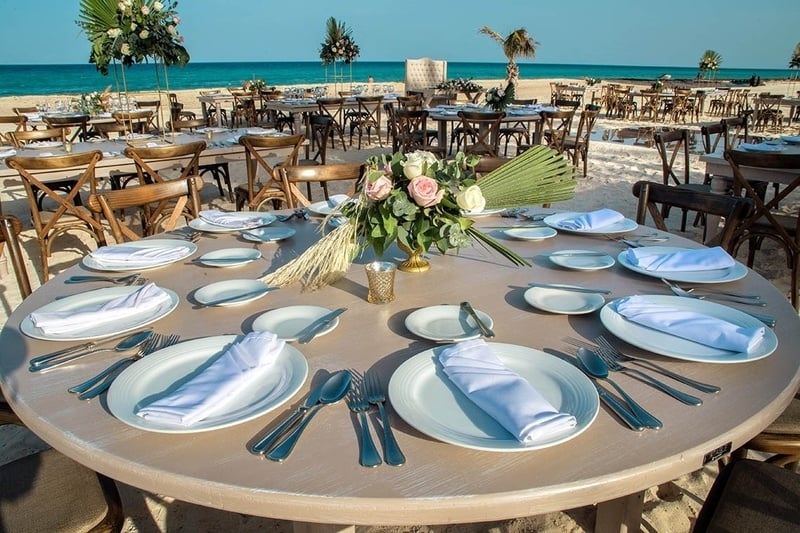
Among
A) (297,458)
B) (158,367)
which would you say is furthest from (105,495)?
(297,458)

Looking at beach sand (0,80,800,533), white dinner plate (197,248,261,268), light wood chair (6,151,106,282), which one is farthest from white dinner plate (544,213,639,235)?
light wood chair (6,151,106,282)

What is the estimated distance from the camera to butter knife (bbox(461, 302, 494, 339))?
39.2 inches

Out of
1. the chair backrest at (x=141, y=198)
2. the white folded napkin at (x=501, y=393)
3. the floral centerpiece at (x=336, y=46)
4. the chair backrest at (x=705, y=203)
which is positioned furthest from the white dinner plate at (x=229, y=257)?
the floral centerpiece at (x=336, y=46)

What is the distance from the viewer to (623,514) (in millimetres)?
1166

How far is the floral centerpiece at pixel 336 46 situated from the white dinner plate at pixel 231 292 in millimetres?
10236

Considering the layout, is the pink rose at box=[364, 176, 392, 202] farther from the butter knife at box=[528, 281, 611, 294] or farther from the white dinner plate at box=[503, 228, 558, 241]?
the white dinner plate at box=[503, 228, 558, 241]

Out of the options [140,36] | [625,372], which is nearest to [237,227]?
[625,372]

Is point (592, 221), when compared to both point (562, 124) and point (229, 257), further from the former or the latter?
point (562, 124)

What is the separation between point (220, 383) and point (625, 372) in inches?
26.9

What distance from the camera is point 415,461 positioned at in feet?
2.19

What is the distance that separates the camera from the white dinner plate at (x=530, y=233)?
162 centimetres

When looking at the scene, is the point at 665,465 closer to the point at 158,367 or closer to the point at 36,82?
the point at 158,367

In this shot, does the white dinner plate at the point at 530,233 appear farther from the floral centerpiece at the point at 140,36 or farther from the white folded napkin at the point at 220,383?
the floral centerpiece at the point at 140,36

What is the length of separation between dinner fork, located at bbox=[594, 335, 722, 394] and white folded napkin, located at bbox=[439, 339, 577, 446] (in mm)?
237
